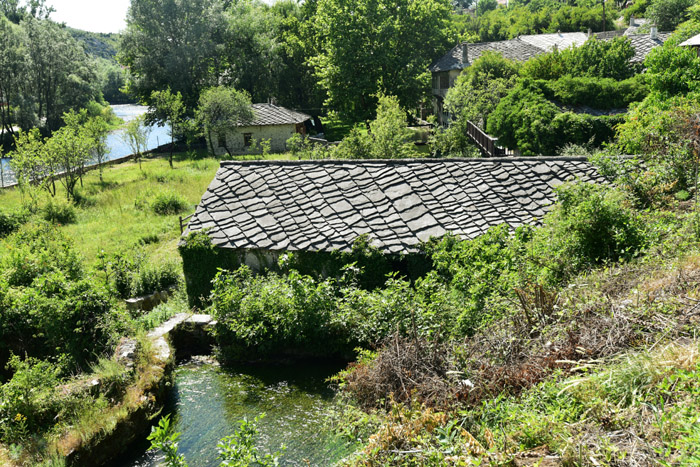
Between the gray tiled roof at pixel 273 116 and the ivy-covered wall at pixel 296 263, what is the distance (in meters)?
28.6

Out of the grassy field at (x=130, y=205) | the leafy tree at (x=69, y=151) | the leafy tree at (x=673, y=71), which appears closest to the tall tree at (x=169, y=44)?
the grassy field at (x=130, y=205)

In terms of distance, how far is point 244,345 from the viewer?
10320 millimetres

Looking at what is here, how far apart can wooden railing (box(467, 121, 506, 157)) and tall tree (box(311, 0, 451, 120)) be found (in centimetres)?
1120

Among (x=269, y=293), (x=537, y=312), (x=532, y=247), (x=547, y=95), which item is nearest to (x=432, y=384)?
(x=537, y=312)

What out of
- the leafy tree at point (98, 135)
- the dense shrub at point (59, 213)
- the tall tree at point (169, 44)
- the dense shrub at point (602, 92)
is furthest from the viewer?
the tall tree at point (169, 44)

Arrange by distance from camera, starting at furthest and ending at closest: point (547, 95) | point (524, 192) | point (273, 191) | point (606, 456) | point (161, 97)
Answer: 1. point (161, 97)
2. point (547, 95)
3. point (273, 191)
4. point (524, 192)
5. point (606, 456)

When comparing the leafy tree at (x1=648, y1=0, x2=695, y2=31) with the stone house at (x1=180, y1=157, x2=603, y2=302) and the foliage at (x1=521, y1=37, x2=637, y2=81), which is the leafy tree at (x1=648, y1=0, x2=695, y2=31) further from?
the stone house at (x1=180, y1=157, x2=603, y2=302)

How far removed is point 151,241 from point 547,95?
1797 centimetres

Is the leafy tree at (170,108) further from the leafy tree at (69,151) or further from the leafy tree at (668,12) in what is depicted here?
the leafy tree at (668,12)

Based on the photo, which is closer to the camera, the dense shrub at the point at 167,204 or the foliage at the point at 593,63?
the dense shrub at the point at 167,204

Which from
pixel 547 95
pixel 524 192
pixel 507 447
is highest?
pixel 547 95

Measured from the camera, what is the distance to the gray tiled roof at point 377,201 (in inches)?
441

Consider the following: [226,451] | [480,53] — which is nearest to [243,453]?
[226,451]

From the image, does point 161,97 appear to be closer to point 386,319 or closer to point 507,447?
point 386,319
